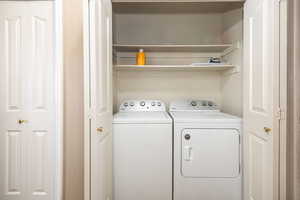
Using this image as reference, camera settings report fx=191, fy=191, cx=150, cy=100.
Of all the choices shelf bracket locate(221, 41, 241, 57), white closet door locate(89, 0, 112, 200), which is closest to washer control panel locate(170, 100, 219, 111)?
shelf bracket locate(221, 41, 241, 57)

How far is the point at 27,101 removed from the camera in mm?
1999

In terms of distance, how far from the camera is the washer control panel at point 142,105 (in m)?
2.52

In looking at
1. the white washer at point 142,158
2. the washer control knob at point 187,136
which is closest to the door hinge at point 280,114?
the washer control knob at point 187,136

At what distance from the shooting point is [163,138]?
1.86 meters

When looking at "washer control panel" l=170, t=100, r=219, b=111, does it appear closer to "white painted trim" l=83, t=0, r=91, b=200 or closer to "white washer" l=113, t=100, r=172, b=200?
"white washer" l=113, t=100, r=172, b=200

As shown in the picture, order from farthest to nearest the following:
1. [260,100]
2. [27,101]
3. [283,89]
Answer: [27,101] < [260,100] < [283,89]

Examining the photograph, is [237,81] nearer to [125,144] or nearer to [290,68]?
[290,68]

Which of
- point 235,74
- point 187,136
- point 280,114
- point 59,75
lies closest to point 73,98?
point 59,75

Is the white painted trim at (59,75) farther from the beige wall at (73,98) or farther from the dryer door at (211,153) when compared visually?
the dryer door at (211,153)

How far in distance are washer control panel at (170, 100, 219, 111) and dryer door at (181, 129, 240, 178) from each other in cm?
72

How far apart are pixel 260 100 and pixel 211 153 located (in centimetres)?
69

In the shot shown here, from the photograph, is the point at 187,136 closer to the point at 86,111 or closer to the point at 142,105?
the point at 142,105

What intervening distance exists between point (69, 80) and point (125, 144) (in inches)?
31.8

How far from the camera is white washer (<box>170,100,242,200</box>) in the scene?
184 cm
